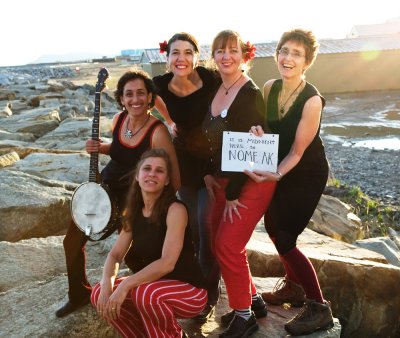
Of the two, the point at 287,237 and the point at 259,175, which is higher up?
the point at 259,175

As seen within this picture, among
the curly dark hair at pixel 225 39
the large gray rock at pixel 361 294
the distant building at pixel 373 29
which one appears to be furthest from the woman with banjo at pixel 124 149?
the distant building at pixel 373 29

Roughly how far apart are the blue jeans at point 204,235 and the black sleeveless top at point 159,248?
17.1 inches

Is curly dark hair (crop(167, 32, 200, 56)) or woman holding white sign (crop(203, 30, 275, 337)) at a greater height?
curly dark hair (crop(167, 32, 200, 56))

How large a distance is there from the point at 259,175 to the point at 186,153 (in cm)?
94

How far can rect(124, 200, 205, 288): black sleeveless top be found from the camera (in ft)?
10.7

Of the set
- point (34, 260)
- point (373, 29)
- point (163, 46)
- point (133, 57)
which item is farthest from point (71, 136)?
point (133, 57)

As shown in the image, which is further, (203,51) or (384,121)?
(203,51)

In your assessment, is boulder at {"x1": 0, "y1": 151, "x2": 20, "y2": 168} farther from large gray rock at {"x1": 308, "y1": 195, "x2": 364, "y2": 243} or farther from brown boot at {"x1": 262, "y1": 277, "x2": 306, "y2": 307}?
brown boot at {"x1": 262, "y1": 277, "x2": 306, "y2": 307}

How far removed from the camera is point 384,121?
71.7 feet

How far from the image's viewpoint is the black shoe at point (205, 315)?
3.67 metres

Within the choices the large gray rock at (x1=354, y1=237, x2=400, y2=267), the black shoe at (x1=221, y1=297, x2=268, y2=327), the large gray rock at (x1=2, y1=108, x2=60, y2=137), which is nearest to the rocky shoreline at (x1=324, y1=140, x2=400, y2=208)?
the large gray rock at (x1=354, y1=237, x2=400, y2=267)

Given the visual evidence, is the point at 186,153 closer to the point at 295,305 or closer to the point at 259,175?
the point at 259,175

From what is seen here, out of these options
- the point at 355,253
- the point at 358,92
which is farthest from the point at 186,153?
the point at 358,92

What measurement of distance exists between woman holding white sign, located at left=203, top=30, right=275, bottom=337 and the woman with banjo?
467mm
